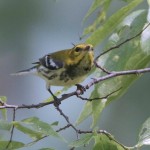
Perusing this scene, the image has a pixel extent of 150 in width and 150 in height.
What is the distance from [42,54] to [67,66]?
2317 millimetres

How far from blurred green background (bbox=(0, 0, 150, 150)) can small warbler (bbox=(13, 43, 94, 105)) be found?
1.34 m

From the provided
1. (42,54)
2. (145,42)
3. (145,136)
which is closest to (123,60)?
(145,42)

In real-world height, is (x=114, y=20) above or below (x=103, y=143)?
above

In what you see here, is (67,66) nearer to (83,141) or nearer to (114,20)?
(114,20)

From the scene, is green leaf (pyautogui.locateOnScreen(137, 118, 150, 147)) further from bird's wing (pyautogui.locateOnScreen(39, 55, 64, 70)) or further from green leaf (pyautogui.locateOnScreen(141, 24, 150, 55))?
bird's wing (pyautogui.locateOnScreen(39, 55, 64, 70))

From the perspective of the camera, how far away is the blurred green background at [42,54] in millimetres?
3957

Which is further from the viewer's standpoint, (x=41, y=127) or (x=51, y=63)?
(x=51, y=63)

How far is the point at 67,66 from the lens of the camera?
1.87 metres

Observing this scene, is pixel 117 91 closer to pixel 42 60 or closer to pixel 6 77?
pixel 42 60

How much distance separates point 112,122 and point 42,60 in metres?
2.13

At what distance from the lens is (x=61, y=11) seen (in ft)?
17.4

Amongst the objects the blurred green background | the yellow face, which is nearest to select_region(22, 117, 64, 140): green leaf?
the yellow face

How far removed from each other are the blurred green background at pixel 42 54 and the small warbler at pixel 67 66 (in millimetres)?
1336

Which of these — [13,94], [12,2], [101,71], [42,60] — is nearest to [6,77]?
[13,94]
